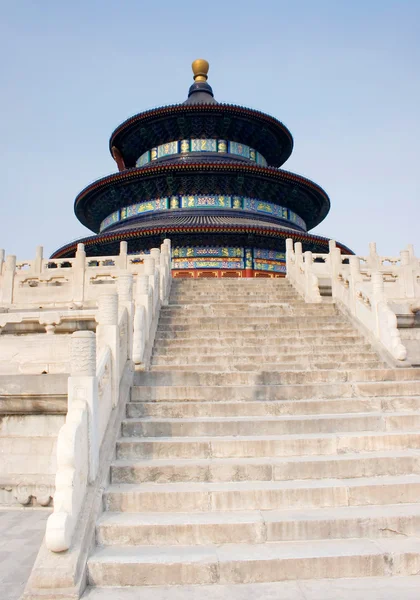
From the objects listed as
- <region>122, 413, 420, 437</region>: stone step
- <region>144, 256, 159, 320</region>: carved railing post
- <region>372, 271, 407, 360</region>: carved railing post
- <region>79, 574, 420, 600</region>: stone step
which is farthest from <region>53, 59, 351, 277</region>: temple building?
<region>79, 574, 420, 600</region>: stone step

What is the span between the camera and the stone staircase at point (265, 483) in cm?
404

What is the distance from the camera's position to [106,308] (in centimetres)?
642

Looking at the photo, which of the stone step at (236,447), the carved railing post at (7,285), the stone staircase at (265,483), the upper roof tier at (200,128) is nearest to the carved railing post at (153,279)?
the stone staircase at (265,483)

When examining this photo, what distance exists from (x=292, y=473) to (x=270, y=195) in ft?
72.5

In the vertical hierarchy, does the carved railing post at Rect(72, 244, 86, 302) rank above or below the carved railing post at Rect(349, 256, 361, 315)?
above

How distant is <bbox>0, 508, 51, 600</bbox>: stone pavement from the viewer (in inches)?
155

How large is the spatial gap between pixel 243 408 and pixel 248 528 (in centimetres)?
221

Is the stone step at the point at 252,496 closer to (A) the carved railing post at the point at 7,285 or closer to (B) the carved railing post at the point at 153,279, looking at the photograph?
(B) the carved railing post at the point at 153,279

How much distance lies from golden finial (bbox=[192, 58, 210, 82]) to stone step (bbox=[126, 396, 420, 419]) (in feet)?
97.4

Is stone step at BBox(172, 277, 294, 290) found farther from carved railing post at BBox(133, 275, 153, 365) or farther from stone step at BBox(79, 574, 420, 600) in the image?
stone step at BBox(79, 574, 420, 600)

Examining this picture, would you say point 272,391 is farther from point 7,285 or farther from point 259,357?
point 7,285

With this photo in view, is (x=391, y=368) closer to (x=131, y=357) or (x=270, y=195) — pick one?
(x=131, y=357)

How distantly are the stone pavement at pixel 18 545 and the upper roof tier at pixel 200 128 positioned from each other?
23809mm

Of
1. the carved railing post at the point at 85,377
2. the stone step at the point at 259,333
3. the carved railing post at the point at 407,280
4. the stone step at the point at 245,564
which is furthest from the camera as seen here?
the carved railing post at the point at 407,280
